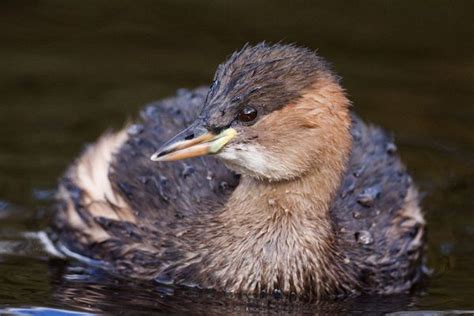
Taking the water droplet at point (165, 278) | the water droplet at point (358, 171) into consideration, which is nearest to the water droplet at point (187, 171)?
the water droplet at point (165, 278)

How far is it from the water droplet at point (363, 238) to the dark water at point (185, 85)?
43 centimetres

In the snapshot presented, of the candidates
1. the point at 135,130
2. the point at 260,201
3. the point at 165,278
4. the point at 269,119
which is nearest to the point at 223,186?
the point at 260,201

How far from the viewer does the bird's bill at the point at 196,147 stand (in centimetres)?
855

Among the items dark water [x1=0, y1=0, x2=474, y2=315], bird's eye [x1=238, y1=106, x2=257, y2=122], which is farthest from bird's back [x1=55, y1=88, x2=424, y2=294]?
bird's eye [x1=238, y1=106, x2=257, y2=122]

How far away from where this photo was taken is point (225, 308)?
28.9 ft

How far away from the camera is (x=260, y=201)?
888 centimetres

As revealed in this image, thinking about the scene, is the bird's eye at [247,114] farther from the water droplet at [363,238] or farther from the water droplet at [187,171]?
the water droplet at [363,238]

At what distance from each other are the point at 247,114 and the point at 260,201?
2.13 ft

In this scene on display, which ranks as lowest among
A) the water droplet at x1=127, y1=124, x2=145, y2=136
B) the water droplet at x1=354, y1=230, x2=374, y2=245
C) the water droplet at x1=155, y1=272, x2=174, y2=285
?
the water droplet at x1=155, y1=272, x2=174, y2=285

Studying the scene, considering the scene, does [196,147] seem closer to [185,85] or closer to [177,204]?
[177,204]

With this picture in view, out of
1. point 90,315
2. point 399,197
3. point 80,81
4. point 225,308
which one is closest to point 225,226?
point 225,308

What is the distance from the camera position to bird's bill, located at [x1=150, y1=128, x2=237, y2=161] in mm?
8547

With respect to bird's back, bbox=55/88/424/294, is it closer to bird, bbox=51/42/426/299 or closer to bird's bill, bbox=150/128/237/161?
bird, bbox=51/42/426/299

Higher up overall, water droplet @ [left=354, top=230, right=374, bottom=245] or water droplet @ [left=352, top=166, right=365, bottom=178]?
water droplet @ [left=352, top=166, right=365, bottom=178]
